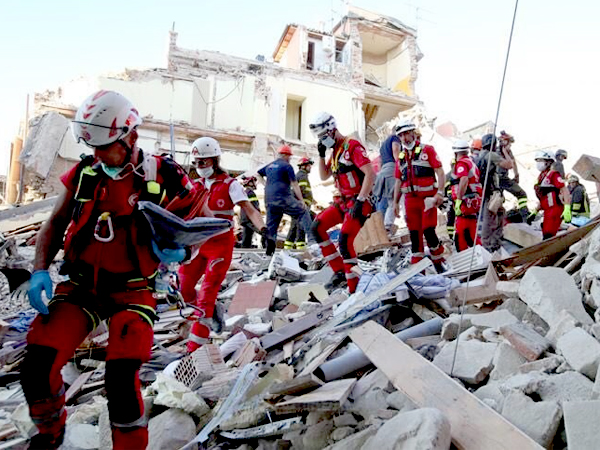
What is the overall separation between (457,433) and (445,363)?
2.42ft

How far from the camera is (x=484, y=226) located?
7.66 meters

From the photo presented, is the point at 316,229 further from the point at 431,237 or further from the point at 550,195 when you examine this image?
the point at 550,195

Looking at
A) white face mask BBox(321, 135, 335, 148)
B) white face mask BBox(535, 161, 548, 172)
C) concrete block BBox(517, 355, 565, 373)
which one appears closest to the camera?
concrete block BBox(517, 355, 565, 373)

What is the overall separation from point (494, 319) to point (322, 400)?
4.91 ft

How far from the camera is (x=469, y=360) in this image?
2.87m

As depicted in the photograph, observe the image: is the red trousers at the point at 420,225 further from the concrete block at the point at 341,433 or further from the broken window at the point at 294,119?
the broken window at the point at 294,119

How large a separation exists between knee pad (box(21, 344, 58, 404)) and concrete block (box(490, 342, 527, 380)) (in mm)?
2297

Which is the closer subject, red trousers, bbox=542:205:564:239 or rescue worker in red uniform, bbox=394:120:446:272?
rescue worker in red uniform, bbox=394:120:446:272

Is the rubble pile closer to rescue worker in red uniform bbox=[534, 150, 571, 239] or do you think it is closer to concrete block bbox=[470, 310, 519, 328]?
concrete block bbox=[470, 310, 519, 328]

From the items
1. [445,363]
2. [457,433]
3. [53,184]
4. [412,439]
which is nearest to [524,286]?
[445,363]

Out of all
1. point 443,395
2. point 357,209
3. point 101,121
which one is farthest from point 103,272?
point 357,209

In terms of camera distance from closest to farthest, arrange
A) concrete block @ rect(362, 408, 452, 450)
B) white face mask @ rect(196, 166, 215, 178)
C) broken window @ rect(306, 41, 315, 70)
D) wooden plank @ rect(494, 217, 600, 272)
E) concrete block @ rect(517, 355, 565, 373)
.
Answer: concrete block @ rect(362, 408, 452, 450), concrete block @ rect(517, 355, 565, 373), wooden plank @ rect(494, 217, 600, 272), white face mask @ rect(196, 166, 215, 178), broken window @ rect(306, 41, 315, 70)

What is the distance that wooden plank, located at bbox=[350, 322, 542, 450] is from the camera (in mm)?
2088

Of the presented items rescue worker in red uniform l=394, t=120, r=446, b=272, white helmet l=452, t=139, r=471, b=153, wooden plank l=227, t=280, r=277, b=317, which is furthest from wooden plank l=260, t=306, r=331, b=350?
white helmet l=452, t=139, r=471, b=153
